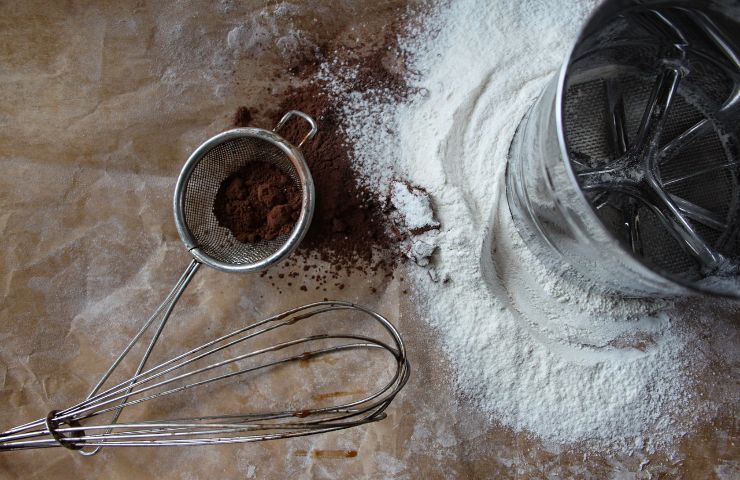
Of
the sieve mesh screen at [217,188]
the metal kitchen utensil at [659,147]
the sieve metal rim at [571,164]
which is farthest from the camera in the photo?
the sieve mesh screen at [217,188]

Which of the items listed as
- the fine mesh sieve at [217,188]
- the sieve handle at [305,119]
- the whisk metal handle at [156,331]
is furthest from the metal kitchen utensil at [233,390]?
the sieve handle at [305,119]

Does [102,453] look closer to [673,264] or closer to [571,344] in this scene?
[571,344]

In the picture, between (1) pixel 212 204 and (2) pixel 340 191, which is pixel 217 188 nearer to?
(1) pixel 212 204

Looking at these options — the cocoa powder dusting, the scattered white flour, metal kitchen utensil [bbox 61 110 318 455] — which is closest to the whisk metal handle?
metal kitchen utensil [bbox 61 110 318 455]

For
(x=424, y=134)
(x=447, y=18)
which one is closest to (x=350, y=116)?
(x=424, y=134)

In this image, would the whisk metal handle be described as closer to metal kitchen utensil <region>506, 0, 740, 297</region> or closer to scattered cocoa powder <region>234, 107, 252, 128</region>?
scattered cocoa powder <region>234, 107, 252, 128</region>

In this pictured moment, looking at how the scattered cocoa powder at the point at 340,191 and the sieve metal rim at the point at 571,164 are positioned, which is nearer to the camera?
the sieve metal rim at the point at 571,164

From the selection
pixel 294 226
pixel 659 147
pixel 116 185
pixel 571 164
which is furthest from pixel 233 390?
pixel 659 147

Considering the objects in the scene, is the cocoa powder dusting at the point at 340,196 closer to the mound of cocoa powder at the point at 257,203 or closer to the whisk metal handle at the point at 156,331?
the mound of cocoa powder at the point at 257,203

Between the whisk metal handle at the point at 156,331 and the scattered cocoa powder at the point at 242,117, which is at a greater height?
the scattered cocoa powder at the point at 242,117
